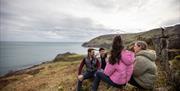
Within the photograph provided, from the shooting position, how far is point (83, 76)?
8.86 m

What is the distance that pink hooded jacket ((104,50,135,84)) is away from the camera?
6.23m

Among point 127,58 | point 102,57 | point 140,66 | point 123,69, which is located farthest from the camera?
point 102,57

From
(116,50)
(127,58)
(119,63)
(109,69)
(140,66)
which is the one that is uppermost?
(116,50)

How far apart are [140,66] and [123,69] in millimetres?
697

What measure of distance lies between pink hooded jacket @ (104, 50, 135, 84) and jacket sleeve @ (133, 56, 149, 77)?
0.26 metres

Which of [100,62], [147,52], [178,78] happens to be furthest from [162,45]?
[100,62]

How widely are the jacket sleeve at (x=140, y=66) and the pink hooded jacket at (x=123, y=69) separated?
257 mm

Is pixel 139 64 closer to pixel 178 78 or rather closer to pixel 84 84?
pixel 178 78

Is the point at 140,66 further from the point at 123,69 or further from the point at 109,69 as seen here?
the point at 109,69

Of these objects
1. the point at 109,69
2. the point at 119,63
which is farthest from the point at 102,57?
the point at 119,63

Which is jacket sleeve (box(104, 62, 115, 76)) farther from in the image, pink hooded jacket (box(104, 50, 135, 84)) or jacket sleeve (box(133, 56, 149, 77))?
jacket sleeve (box(133, 56, 149, 77))

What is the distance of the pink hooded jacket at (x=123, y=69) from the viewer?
6.23m

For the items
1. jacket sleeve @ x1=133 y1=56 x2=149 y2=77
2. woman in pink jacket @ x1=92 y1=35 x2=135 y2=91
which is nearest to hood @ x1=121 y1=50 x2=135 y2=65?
woman in pink jacket @ x1=92 y1=35 x2=135 y2=91

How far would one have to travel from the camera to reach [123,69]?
6309 mm
